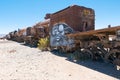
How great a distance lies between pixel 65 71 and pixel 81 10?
780cm

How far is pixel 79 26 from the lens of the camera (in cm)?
1703

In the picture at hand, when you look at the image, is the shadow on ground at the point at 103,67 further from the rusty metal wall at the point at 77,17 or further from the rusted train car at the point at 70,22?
the rusty metal wall at the point at 77,17

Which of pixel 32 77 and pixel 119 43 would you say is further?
pixel 119 43

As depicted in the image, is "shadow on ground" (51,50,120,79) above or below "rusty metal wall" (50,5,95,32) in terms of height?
below

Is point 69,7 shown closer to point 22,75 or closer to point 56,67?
point 56,67

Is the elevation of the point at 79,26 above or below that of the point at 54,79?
above

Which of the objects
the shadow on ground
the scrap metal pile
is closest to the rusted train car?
the scrap metal pile

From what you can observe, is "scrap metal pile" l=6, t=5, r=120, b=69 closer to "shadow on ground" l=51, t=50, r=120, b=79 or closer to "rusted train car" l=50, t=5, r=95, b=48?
"rusted train car" l=50, t=5, r=95, b=48

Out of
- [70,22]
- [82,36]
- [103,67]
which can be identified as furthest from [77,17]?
[103,67]

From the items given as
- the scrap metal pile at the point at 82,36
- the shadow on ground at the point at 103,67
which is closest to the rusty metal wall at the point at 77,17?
the scrap metal pile at the point at 82,36

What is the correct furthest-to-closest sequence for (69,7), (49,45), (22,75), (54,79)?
(49,45) → (69,7) → (22,75) → (54,79)

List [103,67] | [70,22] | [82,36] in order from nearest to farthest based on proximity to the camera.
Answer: [103,67] → [82,36] → [70,22]

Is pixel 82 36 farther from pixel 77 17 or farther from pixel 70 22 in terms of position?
pixel 77 17

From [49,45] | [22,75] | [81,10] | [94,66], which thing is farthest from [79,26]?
[22,75]
